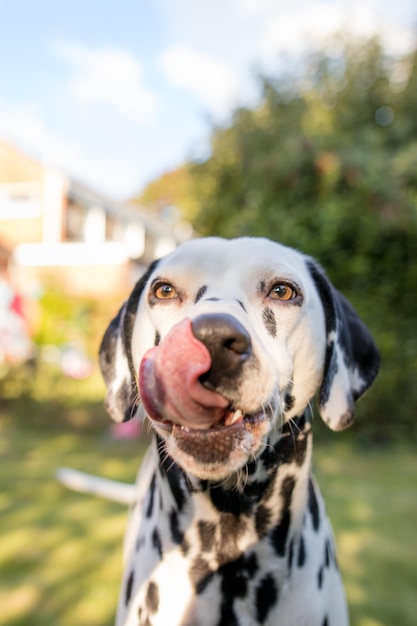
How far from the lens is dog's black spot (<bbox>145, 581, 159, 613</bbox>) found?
1833mm

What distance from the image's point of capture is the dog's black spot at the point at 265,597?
1.77 meters

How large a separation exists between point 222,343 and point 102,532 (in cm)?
370

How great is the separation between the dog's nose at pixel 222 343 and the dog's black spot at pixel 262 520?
670 mm

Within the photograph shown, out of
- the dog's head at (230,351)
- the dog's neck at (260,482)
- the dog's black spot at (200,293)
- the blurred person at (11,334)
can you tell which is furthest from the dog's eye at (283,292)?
the blurred person at (11,334)

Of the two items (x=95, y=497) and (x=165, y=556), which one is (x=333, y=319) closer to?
(x=165, y=556)

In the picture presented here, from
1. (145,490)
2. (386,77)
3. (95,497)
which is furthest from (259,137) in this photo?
(145,490)

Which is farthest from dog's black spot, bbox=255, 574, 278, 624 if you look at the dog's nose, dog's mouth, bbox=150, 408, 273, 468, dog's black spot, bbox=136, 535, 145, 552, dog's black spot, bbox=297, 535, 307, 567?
the dog's nose

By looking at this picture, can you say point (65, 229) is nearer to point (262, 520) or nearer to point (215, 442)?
point (262, 520)

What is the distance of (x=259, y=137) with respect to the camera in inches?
391

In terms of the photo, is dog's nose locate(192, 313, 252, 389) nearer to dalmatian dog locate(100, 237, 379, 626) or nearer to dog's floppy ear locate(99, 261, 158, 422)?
dalmatian dog locate(100, 237, 379, 626)

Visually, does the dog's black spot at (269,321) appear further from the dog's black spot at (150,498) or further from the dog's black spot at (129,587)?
the dog's black spot at (129,587)

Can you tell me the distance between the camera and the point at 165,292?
185 cm

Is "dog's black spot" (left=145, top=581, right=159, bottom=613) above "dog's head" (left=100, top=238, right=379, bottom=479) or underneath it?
underneath

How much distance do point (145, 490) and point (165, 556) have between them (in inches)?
23.4
